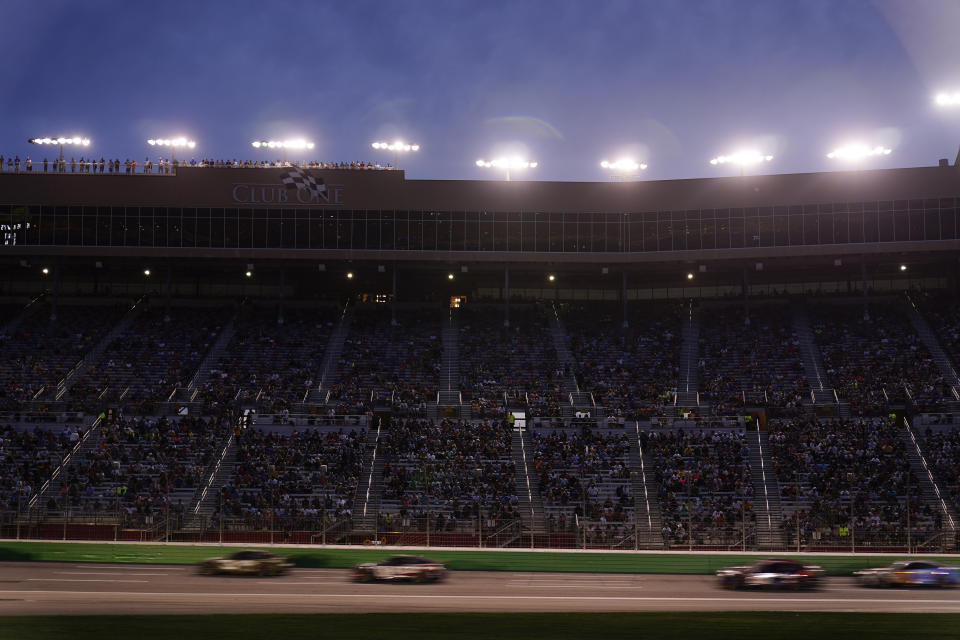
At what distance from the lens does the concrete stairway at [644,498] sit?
38.6m

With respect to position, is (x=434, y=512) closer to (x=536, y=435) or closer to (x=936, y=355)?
(x=536, y=435)

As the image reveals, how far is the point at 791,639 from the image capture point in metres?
20.5

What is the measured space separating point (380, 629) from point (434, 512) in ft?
64.7

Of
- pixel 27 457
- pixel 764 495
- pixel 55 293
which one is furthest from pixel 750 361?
pixel 55 293

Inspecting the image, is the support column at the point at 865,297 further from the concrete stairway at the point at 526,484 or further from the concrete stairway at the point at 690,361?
the concrete stairway at the point at 526,484

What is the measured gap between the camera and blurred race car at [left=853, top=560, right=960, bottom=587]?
96.6ft

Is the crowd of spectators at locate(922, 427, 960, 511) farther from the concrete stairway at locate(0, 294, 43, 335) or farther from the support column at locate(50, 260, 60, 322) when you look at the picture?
the concrete stairway at locate(0, 294, 43, 335)

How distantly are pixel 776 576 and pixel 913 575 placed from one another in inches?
181

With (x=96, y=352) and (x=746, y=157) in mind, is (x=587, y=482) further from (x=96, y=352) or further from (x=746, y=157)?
(x=96, y=352)

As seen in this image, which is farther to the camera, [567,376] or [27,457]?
[567,376]

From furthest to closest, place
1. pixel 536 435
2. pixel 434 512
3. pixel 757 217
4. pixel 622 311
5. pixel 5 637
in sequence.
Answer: pixel 622 311 < pixel 757 217 < pixel 536 435 < pixel 434 512 < pixel 5 637

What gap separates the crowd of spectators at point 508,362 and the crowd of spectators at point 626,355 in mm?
2010

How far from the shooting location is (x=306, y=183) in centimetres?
6300

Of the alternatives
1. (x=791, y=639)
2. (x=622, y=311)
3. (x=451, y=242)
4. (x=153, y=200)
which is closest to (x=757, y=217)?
(x=622, y=311)
